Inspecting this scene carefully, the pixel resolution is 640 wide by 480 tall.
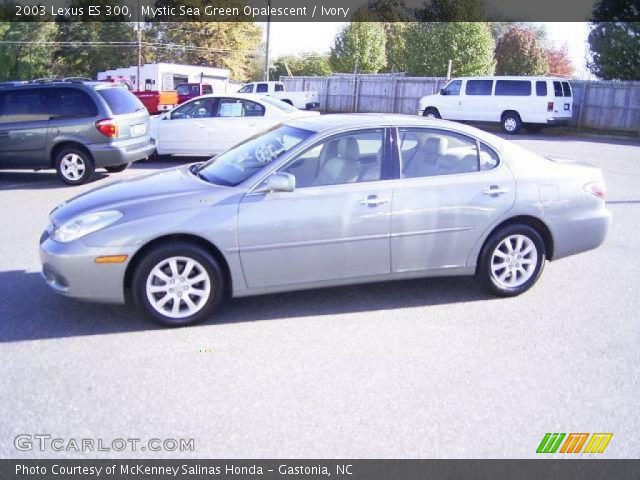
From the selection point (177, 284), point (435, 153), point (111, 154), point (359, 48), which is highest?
point (359, 48)

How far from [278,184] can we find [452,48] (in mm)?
35331

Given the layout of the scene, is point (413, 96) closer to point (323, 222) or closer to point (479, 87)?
point (479, 87)

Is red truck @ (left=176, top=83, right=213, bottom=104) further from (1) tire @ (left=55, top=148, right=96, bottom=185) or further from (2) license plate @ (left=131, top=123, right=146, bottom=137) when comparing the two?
(1) tire @ (left=55, top=148, right=96, bottom=185)

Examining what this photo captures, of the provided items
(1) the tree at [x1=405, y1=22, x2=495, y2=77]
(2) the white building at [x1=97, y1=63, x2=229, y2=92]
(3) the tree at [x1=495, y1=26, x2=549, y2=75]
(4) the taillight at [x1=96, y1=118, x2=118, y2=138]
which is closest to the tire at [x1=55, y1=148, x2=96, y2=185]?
(4) the taillight at [x1=96, y1=118, x2=118, y2=138]

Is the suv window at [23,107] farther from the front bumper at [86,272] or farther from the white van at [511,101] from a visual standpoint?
the white van at [511,101]

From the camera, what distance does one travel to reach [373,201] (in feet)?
17.6

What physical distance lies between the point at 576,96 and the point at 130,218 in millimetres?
26385

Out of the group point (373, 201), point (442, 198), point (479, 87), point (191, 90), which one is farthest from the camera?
point (191, 90)

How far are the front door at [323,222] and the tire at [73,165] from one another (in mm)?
7093

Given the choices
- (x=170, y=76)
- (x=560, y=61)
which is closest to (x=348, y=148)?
(x=170, y=76)

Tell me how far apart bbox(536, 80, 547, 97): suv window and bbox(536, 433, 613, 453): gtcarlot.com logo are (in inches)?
885

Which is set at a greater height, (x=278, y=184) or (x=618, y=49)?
(x=618, y=49)

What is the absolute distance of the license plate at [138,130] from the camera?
464 inches

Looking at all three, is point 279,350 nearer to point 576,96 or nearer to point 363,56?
point 576,96
